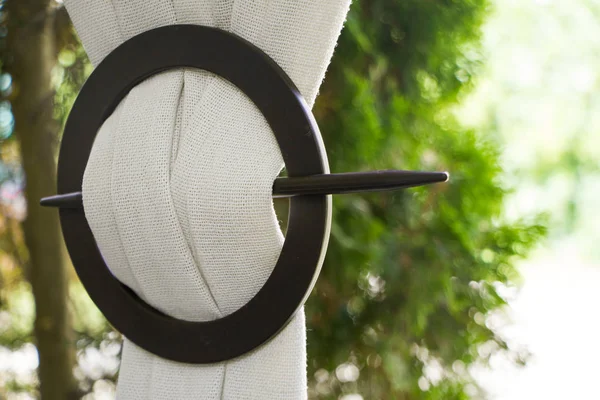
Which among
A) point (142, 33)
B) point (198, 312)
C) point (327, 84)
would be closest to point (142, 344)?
point (198, 312)

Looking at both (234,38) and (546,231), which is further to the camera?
(546,231)

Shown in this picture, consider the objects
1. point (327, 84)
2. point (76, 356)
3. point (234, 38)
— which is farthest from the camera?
point (76, 356)

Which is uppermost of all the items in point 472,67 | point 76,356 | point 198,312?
point 198,312

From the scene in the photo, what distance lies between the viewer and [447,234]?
44.3 inches

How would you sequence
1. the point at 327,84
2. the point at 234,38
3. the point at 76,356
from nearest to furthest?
the point at 234,38, the point at 327,84, the point at 76,356

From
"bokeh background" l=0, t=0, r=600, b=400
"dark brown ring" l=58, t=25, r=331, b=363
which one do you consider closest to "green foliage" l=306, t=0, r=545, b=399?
"bokeh background" l=0, t=0, r=600, b=400

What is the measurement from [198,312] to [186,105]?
0.39 feet

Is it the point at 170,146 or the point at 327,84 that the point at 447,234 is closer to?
the point at 327,84

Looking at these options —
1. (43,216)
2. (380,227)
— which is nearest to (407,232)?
(380,227)

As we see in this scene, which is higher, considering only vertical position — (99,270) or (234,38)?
(234,38)

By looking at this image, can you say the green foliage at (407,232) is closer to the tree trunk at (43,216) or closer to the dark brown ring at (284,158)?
the tree trunk at (43,216)

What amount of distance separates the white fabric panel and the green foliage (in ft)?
2.22

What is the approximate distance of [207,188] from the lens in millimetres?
329

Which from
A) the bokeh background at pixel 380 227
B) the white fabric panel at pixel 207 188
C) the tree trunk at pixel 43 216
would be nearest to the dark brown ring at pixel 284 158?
the white fabric panel at pixel 207 188
